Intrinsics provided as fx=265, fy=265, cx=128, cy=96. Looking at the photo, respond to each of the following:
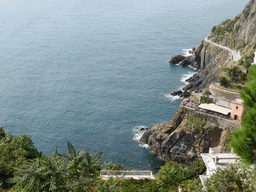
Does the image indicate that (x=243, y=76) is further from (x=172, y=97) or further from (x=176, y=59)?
(x=176, y=59)

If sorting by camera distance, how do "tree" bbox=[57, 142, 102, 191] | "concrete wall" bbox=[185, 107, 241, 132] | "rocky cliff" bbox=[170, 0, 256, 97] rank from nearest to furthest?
"tree" bbox=[57, 142, 102, 191] < "concrete wall" bbox=[185, 107, 241, 132] < "rocky cliff" bbox=[170, 0, 256, 97]

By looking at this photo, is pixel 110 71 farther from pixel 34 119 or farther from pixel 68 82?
pixel 34 119

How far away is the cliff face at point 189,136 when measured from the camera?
63125mm

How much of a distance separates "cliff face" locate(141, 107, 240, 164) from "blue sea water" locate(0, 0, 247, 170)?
4.96m

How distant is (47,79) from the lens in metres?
115

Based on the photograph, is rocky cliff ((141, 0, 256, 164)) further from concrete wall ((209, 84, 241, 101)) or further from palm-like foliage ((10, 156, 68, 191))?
palm-like foliage ((10, 156, 68, 191))

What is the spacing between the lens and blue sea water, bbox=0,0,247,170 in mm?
81250

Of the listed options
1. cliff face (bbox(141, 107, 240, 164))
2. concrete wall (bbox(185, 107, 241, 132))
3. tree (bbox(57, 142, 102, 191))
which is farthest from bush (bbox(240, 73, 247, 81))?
→ tree (bbox(57, 142, 102, 191))

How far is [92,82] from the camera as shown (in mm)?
113438

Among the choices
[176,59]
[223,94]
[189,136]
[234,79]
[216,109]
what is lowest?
[189,136]

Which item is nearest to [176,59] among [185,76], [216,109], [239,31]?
[185,76]

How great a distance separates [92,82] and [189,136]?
58370 millimetres

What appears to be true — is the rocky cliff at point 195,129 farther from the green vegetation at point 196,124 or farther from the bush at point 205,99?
the bush at point 205,99

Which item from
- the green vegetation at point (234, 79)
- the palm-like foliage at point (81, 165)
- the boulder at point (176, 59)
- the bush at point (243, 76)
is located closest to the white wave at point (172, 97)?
the green vegetation at point (234, 79)
